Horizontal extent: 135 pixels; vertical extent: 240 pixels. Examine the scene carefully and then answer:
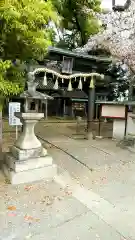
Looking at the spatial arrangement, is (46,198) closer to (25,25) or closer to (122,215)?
(122,215)

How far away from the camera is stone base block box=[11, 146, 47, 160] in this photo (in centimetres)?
428

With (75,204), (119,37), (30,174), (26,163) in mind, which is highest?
(119,37)

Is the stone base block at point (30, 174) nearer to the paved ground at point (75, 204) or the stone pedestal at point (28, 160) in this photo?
the stone pedestal at point (28, 160)

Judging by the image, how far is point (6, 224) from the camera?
2842mm

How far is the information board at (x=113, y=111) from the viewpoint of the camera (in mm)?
8546

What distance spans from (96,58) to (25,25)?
5.03 m

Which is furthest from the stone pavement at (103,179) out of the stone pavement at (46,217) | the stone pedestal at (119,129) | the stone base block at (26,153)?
the stone pedestal at (119,129)

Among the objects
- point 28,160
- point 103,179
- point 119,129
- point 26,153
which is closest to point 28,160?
point 28,160

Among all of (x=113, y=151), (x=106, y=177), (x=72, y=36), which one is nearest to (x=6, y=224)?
(x=106, y=177)

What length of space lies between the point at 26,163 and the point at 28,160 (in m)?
0.08

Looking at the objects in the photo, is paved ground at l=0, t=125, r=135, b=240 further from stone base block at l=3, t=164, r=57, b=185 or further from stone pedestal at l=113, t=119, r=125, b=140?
stone pedestal at l=113, t=119, r=125, b=140

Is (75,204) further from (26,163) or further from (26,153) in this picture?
(26,153)

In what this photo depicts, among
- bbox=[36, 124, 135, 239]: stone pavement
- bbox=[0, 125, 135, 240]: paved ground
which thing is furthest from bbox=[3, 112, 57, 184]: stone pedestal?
bbox=[36, 124, 135, 239]: stone pavement

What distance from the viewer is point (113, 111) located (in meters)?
8.77
